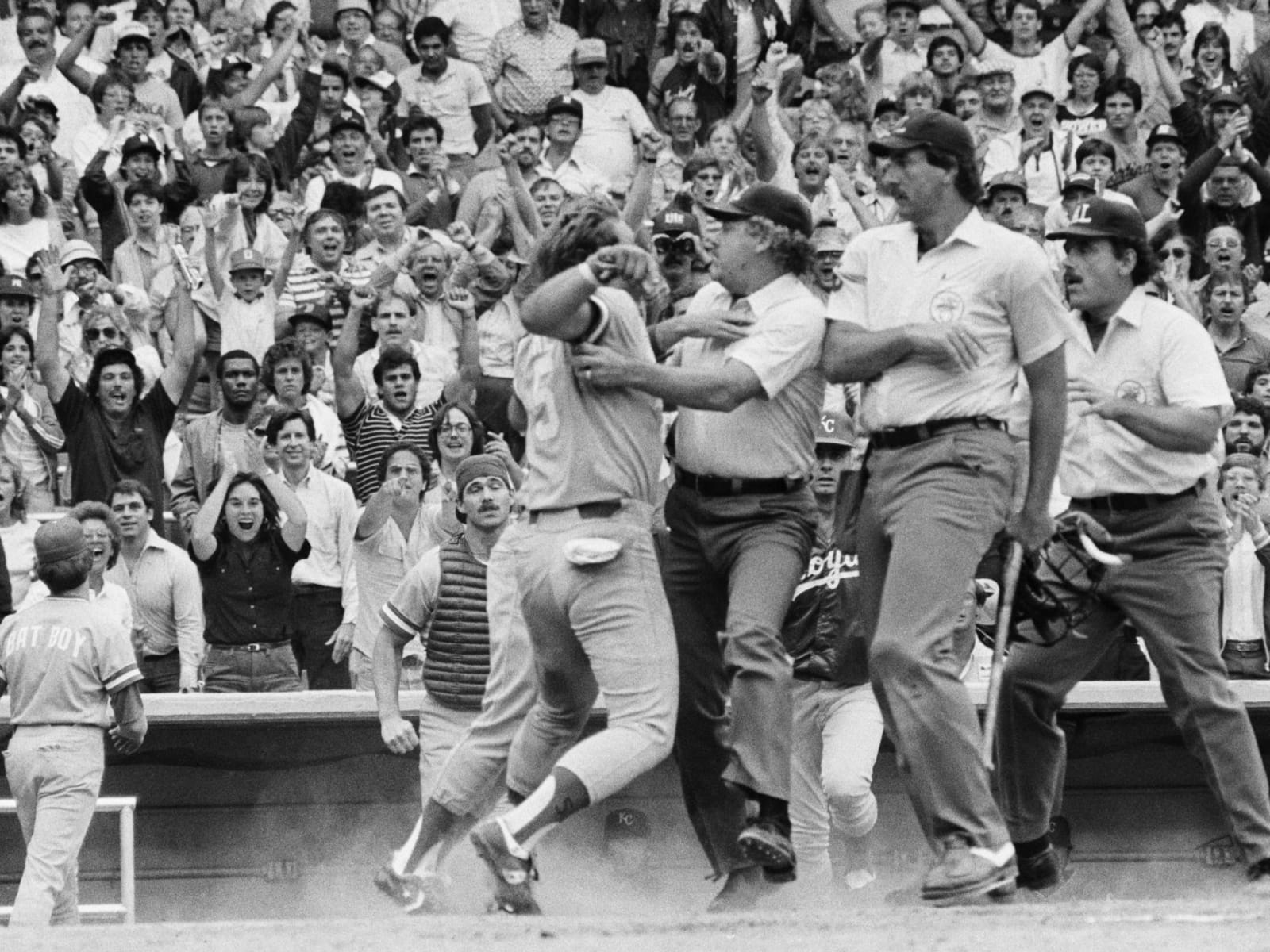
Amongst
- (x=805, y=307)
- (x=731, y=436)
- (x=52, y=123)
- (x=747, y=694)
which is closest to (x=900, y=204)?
(x=805, y=307)

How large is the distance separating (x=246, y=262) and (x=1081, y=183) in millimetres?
5012

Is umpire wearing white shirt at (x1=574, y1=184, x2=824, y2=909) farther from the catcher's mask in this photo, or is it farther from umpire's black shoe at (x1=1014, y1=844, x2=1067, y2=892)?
umpire's black shoe at (x1=1014, y1=844, x2=1067, y2=892)

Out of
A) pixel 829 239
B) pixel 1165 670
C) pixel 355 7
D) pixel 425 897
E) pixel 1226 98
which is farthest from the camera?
pixel 355 7

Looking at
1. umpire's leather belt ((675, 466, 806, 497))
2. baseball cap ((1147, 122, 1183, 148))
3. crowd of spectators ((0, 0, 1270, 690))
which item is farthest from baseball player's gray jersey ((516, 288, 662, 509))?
baseball cap ((1147, 122, 1183, 148))

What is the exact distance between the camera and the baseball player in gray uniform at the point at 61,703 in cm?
946

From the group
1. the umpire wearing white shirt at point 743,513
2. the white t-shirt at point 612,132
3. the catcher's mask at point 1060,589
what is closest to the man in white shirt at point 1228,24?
the white t-shirt at point 612,132

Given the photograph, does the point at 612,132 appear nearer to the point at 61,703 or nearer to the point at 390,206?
the point at 390,206

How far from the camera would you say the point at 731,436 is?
7.29 m

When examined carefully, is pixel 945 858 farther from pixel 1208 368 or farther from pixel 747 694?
pixel 1208 368

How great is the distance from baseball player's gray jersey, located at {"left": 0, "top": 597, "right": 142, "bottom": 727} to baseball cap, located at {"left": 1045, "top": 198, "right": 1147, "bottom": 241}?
416cm

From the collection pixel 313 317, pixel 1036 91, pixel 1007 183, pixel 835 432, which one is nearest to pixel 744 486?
pixel 835 432

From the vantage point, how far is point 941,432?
22.7 feet

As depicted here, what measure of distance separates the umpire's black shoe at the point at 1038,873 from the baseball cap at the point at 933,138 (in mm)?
2193

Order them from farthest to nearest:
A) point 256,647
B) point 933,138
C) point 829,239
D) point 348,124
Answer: point 348,124
point 829,239
point 256,647
point 933,138
